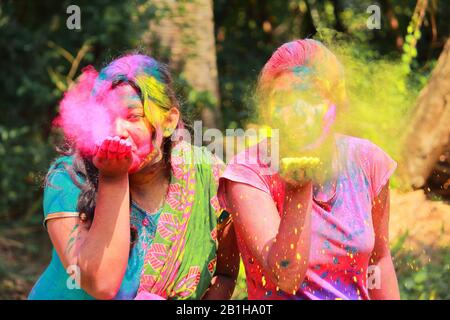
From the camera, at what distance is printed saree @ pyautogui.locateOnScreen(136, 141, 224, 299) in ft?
9.62

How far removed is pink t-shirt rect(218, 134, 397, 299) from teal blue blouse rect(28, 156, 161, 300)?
32cm

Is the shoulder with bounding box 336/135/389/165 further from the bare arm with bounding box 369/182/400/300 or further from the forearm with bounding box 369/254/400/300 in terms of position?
the forearm with bounding box 369/254/400/300

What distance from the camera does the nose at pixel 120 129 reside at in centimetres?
278

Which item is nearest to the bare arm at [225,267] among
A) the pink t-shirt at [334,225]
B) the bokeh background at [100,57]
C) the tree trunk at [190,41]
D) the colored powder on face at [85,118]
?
the pink t-shirt at [334,225]

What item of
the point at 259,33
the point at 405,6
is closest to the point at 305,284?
the point at 405,6

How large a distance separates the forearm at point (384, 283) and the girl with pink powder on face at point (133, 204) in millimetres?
519

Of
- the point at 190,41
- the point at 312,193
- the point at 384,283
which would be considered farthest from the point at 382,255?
the point at 190,41

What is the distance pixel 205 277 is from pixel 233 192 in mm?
388

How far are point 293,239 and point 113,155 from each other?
1.95 ft

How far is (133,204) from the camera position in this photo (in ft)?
9.86

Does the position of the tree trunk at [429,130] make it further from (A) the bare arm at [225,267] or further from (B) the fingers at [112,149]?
(B) the fingers at [112,149]

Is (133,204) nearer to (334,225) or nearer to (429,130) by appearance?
(334,225)
